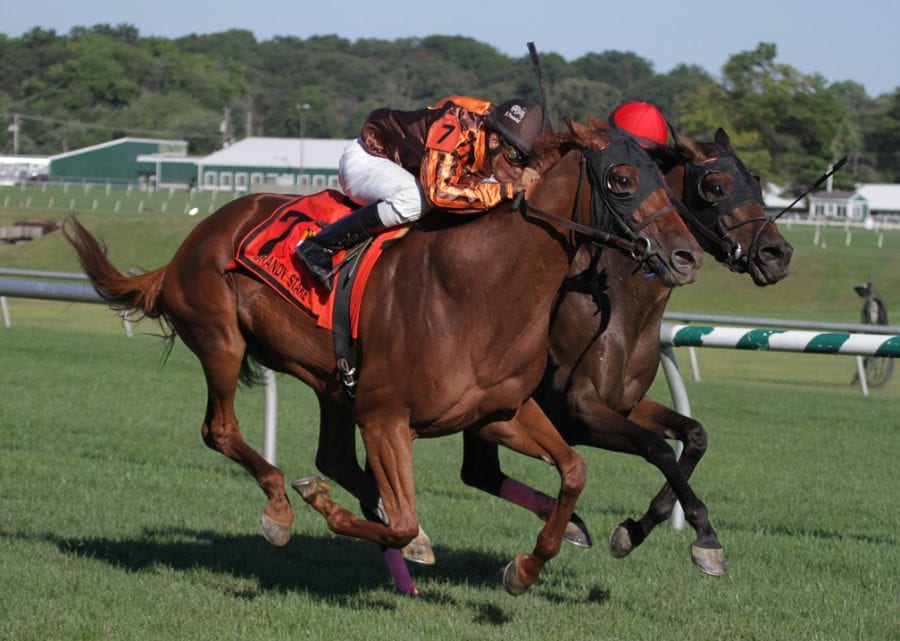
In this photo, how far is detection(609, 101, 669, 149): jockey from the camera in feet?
19.8

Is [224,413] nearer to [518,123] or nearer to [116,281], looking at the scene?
[116,281]

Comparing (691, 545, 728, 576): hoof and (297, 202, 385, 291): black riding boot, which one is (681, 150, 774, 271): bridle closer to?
(691, 545, 728, 576): hoof

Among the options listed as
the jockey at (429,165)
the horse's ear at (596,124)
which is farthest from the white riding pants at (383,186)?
the horse's ear at (596,124)

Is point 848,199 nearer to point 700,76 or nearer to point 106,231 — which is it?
point 106,231

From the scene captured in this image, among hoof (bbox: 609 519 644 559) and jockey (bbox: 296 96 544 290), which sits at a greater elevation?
jockey (bbox: 296 96 544 290)

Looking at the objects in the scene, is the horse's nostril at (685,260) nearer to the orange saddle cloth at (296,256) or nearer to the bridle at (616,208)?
the bridle at (616,208)

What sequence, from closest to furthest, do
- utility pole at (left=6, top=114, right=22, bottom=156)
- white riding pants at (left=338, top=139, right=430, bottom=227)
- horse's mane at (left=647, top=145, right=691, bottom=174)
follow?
white riding pants at (left=338, top=139, right=430, bottom=227) → horse's mane at (left=647, top=145, right=691, bottom=174) → utility pole at (left=6, top=114, right=22, bottom=156)

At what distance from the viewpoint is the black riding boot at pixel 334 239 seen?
5.50 meters

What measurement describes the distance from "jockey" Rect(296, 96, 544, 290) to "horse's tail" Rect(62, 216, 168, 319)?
1.28 meters

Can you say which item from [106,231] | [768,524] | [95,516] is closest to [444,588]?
[95,516]

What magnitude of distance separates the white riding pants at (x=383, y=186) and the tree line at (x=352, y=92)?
53.4 m

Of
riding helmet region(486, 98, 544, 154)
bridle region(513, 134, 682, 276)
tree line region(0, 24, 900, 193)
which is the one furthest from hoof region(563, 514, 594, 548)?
tree line region(0, 24, 900, 193)

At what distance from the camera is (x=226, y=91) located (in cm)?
12488

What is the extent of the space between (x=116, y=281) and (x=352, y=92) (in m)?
148
